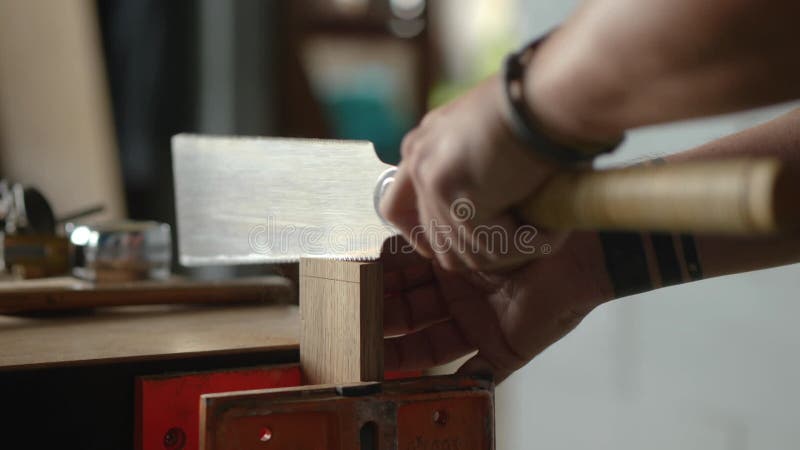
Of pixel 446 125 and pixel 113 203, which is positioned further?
pixel 113 203

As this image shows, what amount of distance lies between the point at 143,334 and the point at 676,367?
0.72m

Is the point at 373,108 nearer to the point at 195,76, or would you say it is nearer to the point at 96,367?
the point at 195,76

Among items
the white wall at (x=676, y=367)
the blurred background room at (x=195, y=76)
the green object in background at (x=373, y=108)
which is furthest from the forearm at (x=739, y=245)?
the green object in background at (x=373, y=108)

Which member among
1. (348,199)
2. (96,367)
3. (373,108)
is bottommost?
(96,367)

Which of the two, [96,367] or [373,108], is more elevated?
[373,108]

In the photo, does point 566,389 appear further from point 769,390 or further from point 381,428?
point 381,428

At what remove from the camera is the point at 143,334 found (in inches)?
26.9

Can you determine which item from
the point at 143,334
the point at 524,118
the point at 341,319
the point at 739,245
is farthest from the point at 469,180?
the point at 143,334

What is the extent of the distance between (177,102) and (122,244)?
1124 mm

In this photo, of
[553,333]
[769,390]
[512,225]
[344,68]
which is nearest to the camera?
[512,225]

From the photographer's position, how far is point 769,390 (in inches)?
34.9

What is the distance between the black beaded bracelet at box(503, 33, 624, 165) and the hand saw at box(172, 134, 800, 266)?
0.01m

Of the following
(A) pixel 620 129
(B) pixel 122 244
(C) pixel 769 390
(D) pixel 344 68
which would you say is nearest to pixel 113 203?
(D) pixel 344 68

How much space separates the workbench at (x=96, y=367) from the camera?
515 mm
